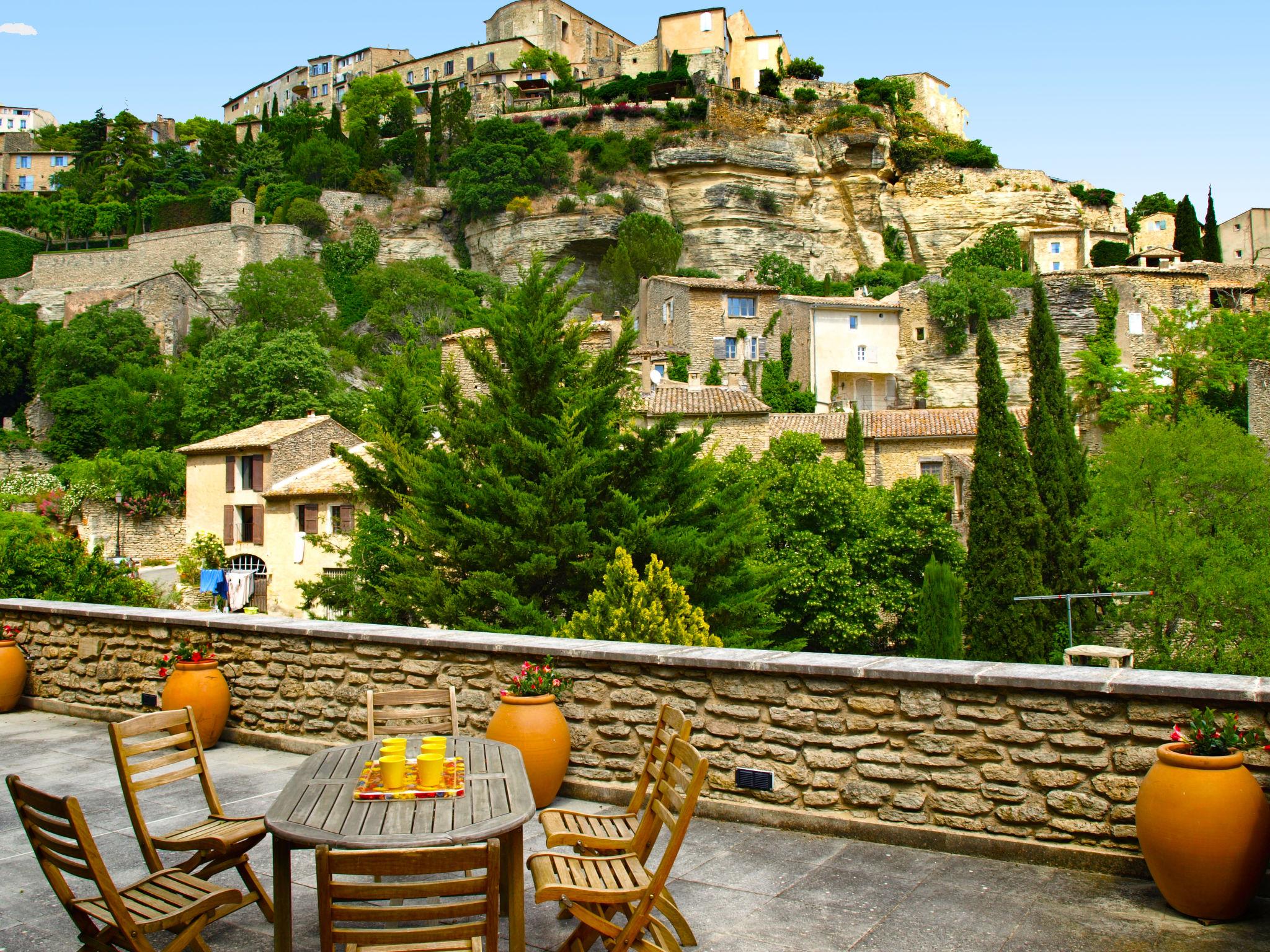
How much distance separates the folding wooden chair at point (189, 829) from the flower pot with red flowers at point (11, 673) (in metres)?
5.66

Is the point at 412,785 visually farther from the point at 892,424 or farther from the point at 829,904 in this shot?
the point at 892,424

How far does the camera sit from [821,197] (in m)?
66.0

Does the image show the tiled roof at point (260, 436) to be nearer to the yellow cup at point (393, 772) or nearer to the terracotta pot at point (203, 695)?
the terracotta pot at point (203, 695)

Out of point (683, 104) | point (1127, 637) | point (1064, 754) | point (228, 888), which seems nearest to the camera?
point (228, 888)

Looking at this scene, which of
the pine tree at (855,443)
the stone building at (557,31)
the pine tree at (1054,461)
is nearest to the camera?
the pine tree at (1054,461)

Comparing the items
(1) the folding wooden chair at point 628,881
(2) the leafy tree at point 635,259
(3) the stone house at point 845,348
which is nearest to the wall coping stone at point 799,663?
(1) the folding wooden chair at point 628,881

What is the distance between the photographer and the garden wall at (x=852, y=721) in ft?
14.8

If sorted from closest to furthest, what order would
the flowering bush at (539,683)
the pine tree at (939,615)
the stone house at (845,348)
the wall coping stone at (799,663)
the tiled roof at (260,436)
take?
the wall coping stone at (799,663) < the flowering bush at (539,683) < the pine tree at (939,615) < the tiled roof at (260,436) < the stone house at (845,348)

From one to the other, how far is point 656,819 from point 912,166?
7014cm

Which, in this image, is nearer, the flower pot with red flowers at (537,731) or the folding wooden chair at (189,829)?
the folding wooden chair at (189,829)

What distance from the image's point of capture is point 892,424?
120ft

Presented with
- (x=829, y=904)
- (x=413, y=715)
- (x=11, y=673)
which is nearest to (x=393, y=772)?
(x=413, y=715)

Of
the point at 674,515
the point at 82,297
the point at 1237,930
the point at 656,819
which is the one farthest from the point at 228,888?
the point at 82,297

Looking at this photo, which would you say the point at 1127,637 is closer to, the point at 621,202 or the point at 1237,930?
the point at 1237,930
